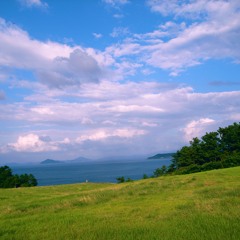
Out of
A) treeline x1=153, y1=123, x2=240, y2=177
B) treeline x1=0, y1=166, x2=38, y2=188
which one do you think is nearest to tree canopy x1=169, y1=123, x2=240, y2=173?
treeline x1=153, y1=123, x2=240, y2=177

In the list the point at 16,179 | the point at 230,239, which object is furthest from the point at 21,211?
the point at 16,179

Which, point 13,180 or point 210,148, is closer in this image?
point 210,148

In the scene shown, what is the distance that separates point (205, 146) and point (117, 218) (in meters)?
64.5

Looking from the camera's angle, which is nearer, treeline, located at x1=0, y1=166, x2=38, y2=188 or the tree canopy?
the tree canopy

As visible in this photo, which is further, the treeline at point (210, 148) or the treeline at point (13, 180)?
the treeline at point (13, 180)

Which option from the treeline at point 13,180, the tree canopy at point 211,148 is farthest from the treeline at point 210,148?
the treeline at point 13,180

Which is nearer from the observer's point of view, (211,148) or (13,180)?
(211,148)

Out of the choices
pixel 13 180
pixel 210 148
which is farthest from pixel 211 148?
pixel 13 180

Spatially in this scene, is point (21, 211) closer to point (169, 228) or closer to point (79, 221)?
point (79, 221)

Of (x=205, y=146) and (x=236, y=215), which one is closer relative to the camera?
(x=236, y=215)

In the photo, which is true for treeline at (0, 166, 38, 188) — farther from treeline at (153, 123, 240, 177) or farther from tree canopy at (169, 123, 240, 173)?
tree canopy at (169, 123, 240, 173)

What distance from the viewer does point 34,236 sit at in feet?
35.5

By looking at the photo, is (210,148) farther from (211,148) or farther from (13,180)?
(13,180)

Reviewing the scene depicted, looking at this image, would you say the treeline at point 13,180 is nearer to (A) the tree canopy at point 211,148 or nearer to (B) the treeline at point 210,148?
(B) the treeline at point 210,148
